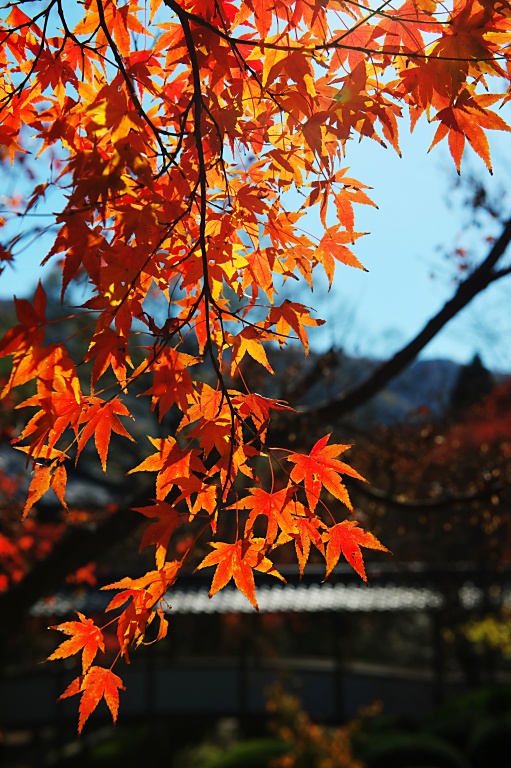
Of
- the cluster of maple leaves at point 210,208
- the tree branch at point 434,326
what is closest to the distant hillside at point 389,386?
the tree branch at point 434,326

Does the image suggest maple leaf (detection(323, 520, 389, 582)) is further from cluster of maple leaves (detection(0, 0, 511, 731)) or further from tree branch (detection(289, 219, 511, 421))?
tree branch (detection(289, 219, 511, 421))

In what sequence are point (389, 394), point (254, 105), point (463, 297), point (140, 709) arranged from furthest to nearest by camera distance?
1. point (389, 394)
2. point (140, 709)
3. point (463, 297)
4. point (254, 105)

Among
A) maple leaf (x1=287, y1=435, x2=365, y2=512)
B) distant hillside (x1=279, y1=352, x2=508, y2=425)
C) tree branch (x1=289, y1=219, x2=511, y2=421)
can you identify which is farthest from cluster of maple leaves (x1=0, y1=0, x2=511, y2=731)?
distant hillside (x1=279, y1=352, x2=508, y2=425)

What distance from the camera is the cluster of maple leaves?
1364 mm

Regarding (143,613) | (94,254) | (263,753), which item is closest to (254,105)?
(94,254)

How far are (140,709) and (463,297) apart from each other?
11005mm

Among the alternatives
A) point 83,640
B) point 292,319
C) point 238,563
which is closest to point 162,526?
point 238,563

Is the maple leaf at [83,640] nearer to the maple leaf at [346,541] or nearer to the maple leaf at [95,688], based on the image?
the maple leaf at [95,688]

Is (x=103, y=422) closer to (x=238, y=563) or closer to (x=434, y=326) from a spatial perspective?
(x=238, y=563)

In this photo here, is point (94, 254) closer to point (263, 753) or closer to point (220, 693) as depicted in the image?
point (263, 753)

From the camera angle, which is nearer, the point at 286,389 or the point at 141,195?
the point at 141,195

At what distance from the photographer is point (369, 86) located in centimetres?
158

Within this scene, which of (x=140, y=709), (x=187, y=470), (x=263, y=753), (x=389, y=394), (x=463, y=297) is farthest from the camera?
(x=389, y=394)

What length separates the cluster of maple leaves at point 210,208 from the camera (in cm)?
136
